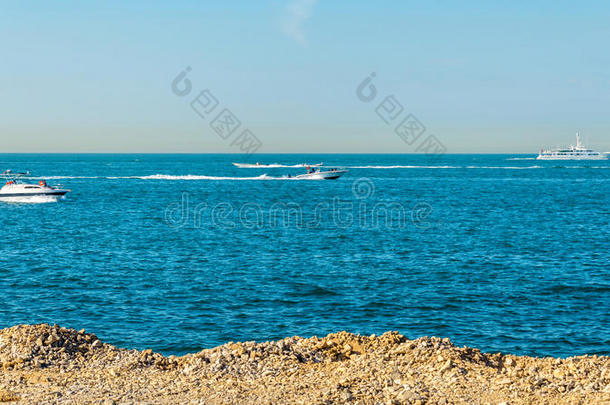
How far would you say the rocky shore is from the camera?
13570 millimetres

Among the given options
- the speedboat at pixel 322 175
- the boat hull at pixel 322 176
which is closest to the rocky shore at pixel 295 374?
the speedboat at pixel 322 175

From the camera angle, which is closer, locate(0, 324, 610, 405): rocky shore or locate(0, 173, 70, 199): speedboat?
locate(0, 324, 610, 405): rocky shore

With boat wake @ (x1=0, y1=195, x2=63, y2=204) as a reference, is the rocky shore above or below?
above

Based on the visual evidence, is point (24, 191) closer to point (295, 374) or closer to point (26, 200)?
point (26, 200)

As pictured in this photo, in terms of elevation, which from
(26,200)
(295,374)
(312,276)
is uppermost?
(295,374)

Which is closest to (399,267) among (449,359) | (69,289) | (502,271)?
(502,271)

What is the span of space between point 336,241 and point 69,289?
2562 cm

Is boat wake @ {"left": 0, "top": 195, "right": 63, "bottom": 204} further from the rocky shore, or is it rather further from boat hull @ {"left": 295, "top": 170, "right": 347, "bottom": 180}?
boat hull @ {"left": 295, "top": 170, "right": 347, "bottom": 180}

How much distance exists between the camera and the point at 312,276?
121 feet

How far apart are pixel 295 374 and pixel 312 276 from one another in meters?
21.6

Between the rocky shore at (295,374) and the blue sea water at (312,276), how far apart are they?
6651mm

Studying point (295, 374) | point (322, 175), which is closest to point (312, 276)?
point (295, 374)

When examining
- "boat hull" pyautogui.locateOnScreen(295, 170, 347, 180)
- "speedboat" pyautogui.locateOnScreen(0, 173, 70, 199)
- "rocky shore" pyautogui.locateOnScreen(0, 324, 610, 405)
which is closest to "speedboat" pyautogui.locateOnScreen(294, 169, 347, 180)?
"boat hull" pyautogui.locateOnScreen(295, 170, 347, 180)

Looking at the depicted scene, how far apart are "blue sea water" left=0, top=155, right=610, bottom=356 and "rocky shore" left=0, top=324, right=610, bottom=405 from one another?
6651 millimetres
